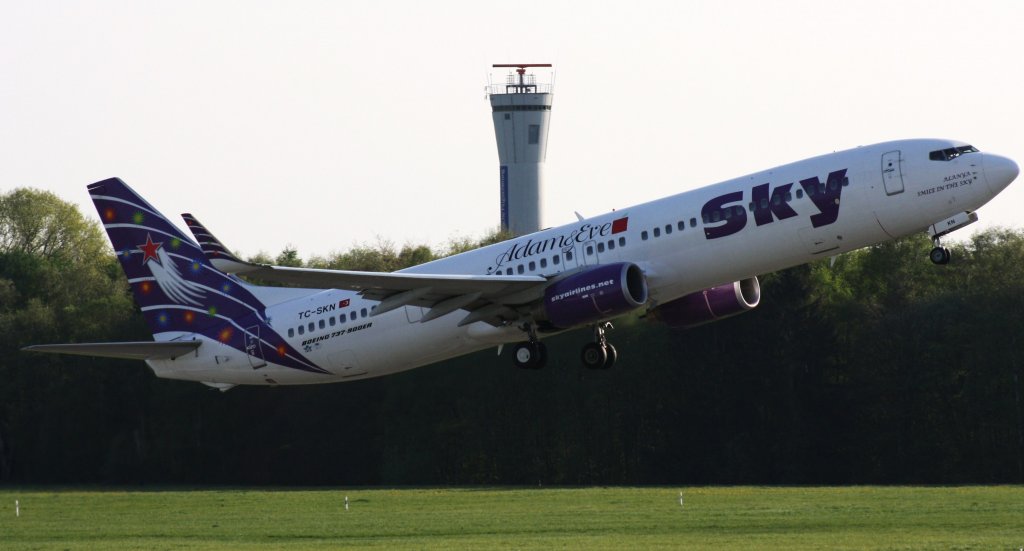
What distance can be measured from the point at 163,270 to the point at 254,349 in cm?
453

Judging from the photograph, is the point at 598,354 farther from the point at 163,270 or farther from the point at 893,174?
the point at 163,270

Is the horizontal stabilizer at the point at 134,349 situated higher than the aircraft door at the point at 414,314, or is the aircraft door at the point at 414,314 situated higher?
the aircraft door at the point at 414,314

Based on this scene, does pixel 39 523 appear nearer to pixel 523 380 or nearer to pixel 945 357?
pixel 523 380

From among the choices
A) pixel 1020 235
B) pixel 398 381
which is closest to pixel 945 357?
pixel 1020 235

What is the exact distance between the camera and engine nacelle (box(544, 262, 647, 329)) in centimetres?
4369

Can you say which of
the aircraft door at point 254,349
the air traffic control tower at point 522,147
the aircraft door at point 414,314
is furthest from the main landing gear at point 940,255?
the air traffic control tower at point 522,147

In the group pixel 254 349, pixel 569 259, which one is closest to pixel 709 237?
pixel 569 259

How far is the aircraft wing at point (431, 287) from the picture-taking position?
141 ft

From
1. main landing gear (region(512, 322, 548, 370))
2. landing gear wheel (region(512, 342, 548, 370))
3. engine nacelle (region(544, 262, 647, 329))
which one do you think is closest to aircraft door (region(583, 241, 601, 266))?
engine nacelle (region(544, 262, 647, 329))

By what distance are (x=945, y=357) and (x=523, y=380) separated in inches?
841

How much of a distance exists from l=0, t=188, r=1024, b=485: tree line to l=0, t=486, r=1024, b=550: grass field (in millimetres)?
15519

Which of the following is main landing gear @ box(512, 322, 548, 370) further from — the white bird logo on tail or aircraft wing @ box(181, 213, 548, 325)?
the white bird logo on tail

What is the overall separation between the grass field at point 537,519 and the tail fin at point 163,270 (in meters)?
6.92

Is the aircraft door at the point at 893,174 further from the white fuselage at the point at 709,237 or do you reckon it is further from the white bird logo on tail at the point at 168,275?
the white bird logo on tail at the point at 168,275
